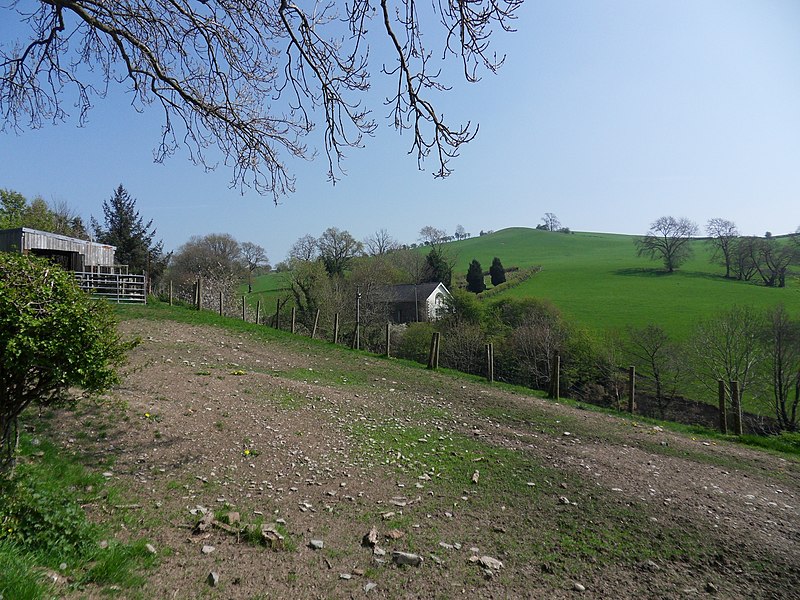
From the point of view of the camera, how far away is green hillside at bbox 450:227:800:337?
163 feet

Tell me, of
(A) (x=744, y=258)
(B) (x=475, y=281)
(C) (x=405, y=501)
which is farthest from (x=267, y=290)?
(C) (x=405, y=501)

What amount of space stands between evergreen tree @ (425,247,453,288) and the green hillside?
30.9 ft

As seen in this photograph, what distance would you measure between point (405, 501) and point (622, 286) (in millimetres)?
66079

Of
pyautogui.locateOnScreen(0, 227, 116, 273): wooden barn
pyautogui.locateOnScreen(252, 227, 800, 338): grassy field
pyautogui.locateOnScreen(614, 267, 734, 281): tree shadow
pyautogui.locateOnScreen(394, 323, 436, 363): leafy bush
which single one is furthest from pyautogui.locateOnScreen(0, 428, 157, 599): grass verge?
pyautogui.locateOnScreen(614, 267, 734, 281): tree shadow

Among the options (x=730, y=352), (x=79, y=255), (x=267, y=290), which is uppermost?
(x=79, y=255)

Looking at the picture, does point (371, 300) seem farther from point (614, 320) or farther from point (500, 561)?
point (500, 561)

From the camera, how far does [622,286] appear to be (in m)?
64.6

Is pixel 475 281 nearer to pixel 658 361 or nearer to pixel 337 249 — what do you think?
pixel 337 249

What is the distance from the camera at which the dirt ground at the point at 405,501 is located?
443 centimetres

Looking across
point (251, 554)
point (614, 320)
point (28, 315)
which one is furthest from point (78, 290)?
point (614, 320)

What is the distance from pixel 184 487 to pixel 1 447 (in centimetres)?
192

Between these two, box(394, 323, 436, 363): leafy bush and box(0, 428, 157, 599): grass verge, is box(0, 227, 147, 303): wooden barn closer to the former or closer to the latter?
box(394, 323, 436, 363): leafy bush

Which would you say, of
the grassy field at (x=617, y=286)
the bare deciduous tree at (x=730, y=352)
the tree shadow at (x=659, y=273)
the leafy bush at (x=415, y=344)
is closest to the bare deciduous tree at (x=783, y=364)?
the bare deciduous tree at (x=730, y=352)

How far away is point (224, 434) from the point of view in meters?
7.63
